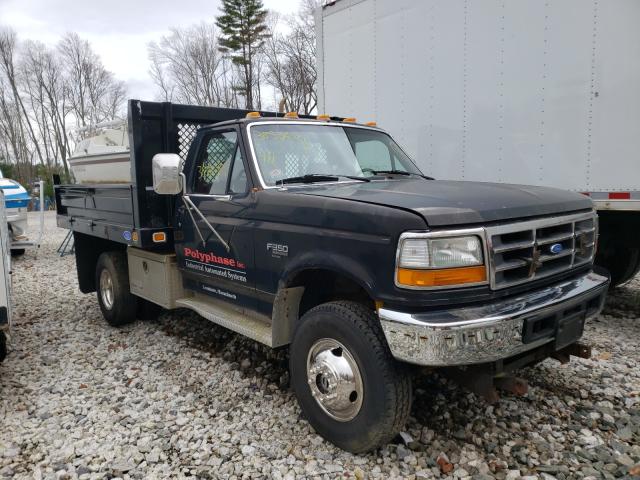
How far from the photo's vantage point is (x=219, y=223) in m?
3.92

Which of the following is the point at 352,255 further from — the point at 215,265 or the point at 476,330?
the point at 215,265

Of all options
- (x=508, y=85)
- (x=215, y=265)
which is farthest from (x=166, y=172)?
(x=508, y=85)

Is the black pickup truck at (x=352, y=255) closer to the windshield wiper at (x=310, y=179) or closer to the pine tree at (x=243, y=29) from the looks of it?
the windshield wiper at (x=310, y=179)

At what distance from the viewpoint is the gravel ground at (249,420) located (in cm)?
294

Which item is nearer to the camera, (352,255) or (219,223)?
(352,255)

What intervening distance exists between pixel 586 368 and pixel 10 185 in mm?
12073

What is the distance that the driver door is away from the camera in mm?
3727

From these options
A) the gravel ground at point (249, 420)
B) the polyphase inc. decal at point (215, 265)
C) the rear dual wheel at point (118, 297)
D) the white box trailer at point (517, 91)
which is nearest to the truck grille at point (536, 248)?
the gravel ground at point (249, 420)

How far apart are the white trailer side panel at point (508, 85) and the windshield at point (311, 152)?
155 centimetres

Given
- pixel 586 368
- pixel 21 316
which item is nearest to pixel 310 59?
pixel 21 316

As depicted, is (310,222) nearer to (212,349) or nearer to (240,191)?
(240,191)

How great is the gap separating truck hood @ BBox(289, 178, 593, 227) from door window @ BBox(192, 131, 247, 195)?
0.63m

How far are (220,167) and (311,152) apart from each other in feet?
2.58

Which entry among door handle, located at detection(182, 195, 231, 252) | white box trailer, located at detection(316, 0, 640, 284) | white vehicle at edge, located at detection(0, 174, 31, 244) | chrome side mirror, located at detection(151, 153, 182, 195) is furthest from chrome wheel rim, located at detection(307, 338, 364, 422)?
white vehicle at edge, located at detection(0, 174, 31, 244)
